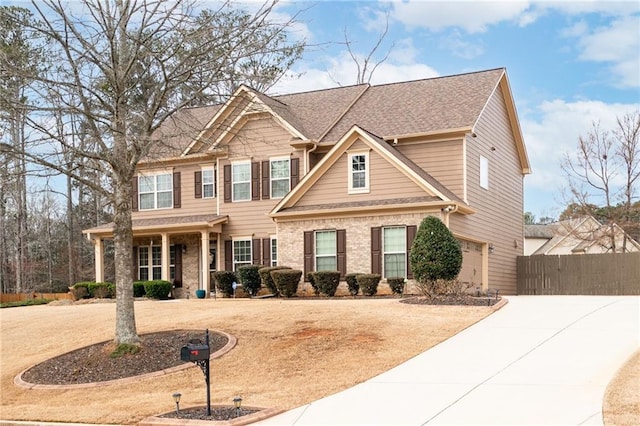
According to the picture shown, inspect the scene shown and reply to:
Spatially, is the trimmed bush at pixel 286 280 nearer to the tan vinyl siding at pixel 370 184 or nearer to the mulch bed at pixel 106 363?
the tan vinyl siding at pixel 370 184

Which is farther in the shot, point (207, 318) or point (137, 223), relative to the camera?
point (137, 223)

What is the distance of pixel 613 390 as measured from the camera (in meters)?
9.92

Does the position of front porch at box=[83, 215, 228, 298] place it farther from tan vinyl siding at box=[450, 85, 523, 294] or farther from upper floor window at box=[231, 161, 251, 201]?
tan vinyl siding at box=[450, 85, 523, 294]

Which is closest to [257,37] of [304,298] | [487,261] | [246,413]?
[246,413]

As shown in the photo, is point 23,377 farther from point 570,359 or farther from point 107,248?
point 107,248

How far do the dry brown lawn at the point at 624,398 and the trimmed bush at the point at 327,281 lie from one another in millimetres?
12854

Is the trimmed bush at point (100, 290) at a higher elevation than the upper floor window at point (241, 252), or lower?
lower

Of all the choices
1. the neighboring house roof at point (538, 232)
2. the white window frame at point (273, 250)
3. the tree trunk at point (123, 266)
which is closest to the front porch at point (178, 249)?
the white window frame at point (273, 250)

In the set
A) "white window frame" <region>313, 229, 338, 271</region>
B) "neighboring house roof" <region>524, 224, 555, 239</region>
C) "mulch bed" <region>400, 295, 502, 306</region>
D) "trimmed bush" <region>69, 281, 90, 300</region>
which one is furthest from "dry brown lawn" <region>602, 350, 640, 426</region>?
"neighboring house roof" <region>524, 224, 555, 239</region>

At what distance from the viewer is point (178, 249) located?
98.0 feet

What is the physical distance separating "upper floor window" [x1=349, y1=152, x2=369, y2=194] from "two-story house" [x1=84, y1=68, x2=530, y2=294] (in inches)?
1.4

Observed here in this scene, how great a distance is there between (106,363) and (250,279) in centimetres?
1143

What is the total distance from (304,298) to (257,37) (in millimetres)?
11243

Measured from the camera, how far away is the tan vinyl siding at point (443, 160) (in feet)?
81.9
